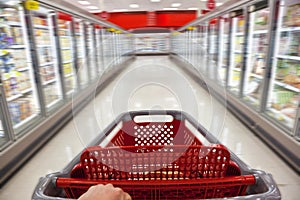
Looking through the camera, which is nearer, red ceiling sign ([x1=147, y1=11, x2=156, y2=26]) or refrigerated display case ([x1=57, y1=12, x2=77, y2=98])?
refrigerated display case ([x1=57, y1=12, x2=77, y2=98])

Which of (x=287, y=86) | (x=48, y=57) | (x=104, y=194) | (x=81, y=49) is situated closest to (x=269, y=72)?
(x=287, y=86)

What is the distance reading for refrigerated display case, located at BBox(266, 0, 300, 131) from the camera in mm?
2659

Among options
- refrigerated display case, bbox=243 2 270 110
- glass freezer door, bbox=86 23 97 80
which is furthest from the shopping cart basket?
glass freezer door, bbox=86 23 97 80

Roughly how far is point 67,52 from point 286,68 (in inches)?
157

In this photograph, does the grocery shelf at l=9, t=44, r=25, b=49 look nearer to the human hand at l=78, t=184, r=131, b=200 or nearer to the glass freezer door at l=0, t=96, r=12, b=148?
the glass freezer door at l=0, t=96, r=12, b=148

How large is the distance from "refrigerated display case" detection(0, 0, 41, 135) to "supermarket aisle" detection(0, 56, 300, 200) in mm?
520

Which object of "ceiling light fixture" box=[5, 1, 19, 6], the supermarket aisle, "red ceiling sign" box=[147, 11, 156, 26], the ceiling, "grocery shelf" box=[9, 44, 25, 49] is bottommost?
the supermarket aisle

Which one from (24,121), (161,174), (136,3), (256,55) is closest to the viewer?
(161,174)

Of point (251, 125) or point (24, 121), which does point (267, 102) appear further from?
point (24, 121)

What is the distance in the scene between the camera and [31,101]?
129 inches

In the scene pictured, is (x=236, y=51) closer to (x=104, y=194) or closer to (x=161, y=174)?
(x=161, y=174)

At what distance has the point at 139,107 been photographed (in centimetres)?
459

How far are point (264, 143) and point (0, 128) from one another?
311 cm

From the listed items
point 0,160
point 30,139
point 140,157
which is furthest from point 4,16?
point 140,157
